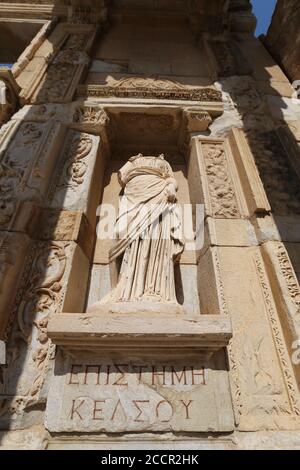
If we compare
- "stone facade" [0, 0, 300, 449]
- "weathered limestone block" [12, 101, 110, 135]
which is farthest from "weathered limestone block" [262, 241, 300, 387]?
"weathered limestone block" [12, 101, 110, 135]

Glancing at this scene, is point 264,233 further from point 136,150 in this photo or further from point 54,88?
point 54,88

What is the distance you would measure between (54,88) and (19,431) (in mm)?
4796

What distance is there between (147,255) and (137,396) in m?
1.37

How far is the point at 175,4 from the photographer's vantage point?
716 centimetres

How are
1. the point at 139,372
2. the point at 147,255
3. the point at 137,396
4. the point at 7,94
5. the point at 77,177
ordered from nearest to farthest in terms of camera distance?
the point at 137,396
the point at 139,372
the point at 147,255
the point at 77,177
the point at 7,94

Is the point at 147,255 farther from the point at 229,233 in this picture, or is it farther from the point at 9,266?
the point at 9,266

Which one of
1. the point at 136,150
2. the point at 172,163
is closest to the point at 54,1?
the point at 136,150

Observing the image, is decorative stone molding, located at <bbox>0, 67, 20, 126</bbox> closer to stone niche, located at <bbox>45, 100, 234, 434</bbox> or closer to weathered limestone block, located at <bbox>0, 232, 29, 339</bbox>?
weathered limestone block, located at <bbox>0, 232, 29, 339</bbox>

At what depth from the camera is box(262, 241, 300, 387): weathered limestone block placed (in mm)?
2514

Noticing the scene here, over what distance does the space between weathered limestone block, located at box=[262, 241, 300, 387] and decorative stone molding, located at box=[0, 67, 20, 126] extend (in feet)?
13.5

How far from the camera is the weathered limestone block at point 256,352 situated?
7.27 ft

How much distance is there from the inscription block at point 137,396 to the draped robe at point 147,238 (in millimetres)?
655

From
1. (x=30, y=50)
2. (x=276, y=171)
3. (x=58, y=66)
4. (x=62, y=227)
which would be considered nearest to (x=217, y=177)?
(x=276, y=171)

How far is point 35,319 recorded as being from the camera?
2611mm
